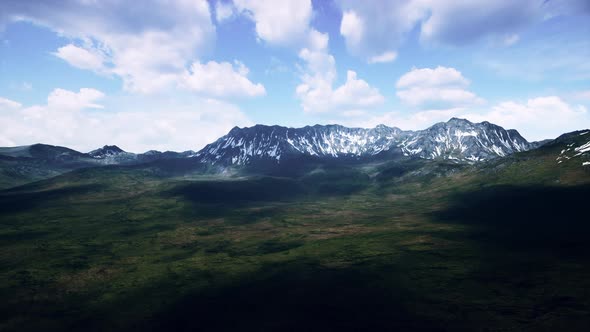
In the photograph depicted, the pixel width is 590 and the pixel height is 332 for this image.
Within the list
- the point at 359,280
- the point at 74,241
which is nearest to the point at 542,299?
the point at 359,280

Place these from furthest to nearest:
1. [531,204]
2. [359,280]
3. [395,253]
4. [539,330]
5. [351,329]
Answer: [531,204] < [395,253] < [359,280] < [351,329] < [539,330]

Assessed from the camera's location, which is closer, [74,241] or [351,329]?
[351,329]

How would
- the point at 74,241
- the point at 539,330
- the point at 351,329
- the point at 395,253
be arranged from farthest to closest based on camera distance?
the point at 74,241 → the point at 395,253 → the point at 351,329 → the point at 539,330

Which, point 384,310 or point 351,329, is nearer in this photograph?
point 351,329

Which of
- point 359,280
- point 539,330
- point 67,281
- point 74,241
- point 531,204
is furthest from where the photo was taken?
point 531,204

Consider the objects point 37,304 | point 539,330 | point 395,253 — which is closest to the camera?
point 539,330

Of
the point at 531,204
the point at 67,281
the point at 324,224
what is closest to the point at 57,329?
the point at 67,281

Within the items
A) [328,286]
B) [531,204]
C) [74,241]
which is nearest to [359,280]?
[328,286]

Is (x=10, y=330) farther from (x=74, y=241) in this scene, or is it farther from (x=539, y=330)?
(x=539, y=330)

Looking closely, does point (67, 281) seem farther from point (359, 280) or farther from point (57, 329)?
point (359, 280)
